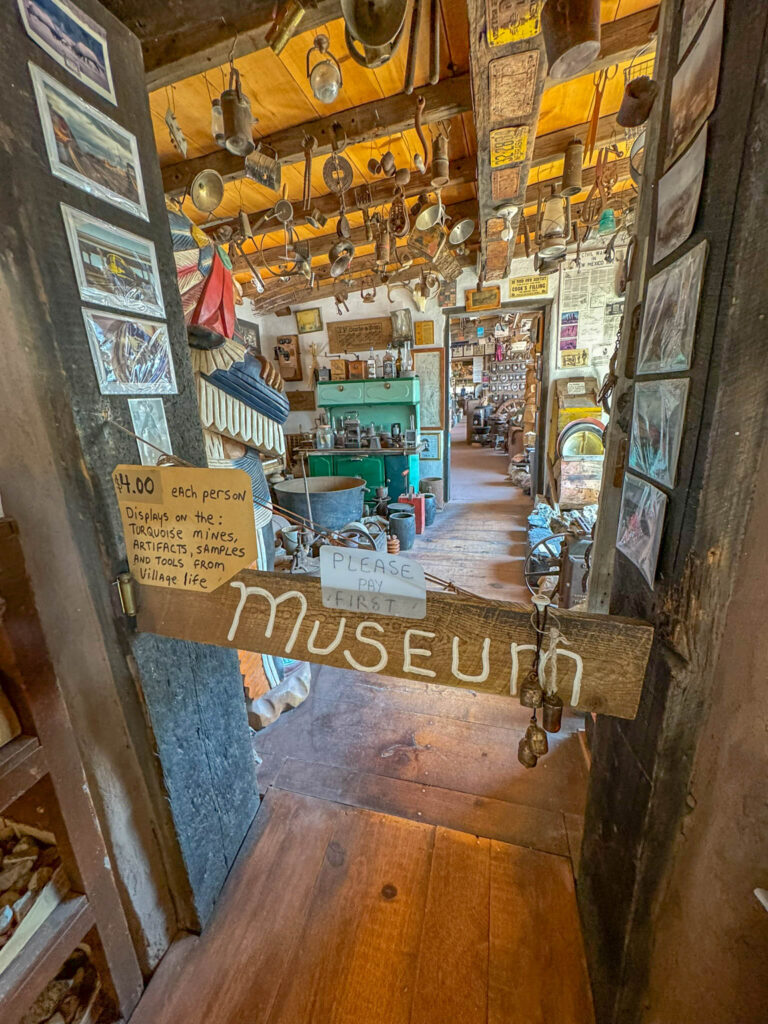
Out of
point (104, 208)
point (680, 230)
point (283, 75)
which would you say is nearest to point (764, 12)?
point (680, 230)

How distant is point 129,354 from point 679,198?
3.09ft

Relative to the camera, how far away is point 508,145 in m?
1.76

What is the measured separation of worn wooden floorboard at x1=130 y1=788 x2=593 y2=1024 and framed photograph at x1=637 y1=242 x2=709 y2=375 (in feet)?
4.14

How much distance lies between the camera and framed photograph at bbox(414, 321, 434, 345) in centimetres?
474

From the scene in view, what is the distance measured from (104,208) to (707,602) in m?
1.16

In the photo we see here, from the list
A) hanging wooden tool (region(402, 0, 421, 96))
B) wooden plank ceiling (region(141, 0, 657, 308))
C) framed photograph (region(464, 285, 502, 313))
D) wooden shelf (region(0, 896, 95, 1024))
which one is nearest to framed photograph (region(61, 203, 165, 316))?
wooden plank ceiling (region(141, 0, 657, 308))

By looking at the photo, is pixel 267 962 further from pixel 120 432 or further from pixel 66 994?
pixel 120 432

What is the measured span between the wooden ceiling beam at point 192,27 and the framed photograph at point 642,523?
1241 millimetres

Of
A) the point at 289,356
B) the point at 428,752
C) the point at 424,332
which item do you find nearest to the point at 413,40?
the point at 428,752

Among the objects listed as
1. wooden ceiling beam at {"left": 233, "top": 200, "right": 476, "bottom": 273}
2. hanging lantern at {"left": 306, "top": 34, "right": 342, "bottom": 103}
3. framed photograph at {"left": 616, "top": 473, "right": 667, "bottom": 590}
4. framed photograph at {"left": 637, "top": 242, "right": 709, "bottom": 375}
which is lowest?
framed photograph at {"left": 616, "top": 473, "right": 667, "bottom": 590}

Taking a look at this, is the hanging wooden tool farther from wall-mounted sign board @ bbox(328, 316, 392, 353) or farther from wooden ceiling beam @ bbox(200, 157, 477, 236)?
wall-mounted sign board @ bbox(328, 316, 392, 353)

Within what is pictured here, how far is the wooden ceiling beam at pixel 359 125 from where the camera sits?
5.92ft

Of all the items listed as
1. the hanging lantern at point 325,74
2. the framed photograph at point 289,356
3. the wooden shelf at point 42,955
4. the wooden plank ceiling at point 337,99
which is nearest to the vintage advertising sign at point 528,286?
the wooden plank ceiling at point 337,99

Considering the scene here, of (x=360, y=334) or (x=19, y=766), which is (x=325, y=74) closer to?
(x=19, y=766)
